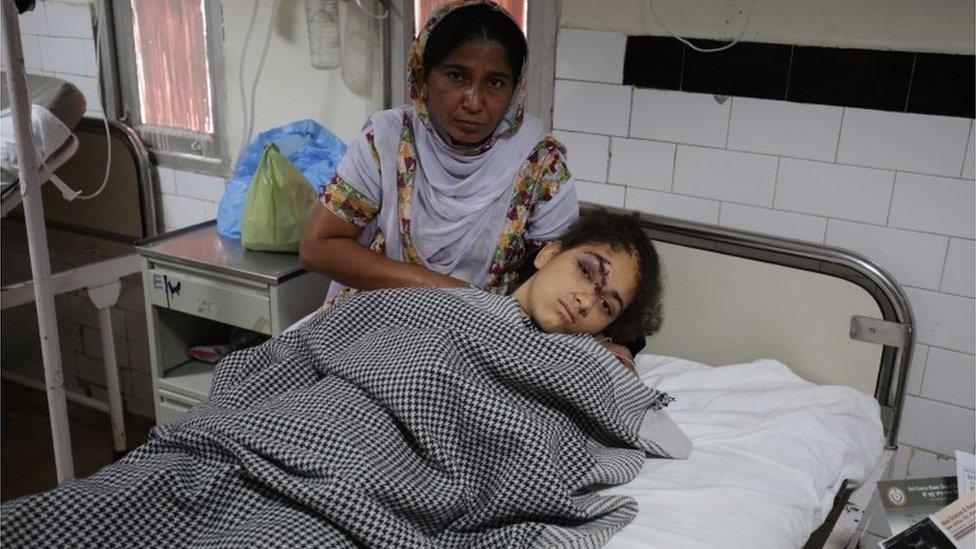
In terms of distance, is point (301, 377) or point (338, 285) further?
point (338, 285)

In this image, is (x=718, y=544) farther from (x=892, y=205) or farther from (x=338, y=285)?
(x=338, y=285)

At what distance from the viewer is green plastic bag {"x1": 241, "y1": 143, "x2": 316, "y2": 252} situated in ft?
8.25

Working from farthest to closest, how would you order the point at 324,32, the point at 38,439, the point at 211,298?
the point at 38,439, the point at 324,32, the point at 211,298

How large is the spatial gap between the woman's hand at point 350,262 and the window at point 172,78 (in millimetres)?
1194

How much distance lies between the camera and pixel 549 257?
1.78m

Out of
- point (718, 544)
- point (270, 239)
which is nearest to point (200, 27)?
point (270, 239)

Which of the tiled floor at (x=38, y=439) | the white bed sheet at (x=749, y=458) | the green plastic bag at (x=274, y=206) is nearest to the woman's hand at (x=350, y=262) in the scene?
the green plastic bag at (x=274, y=206)

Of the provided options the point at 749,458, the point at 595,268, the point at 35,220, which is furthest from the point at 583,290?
the point at 35,220

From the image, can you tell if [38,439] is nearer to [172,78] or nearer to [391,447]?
[172,78]

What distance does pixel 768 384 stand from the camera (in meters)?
1.94

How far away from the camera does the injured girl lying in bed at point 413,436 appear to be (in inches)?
44.9

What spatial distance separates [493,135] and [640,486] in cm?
94

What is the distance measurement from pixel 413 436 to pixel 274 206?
1.40 m

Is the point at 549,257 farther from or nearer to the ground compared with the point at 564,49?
nearer to the ground
